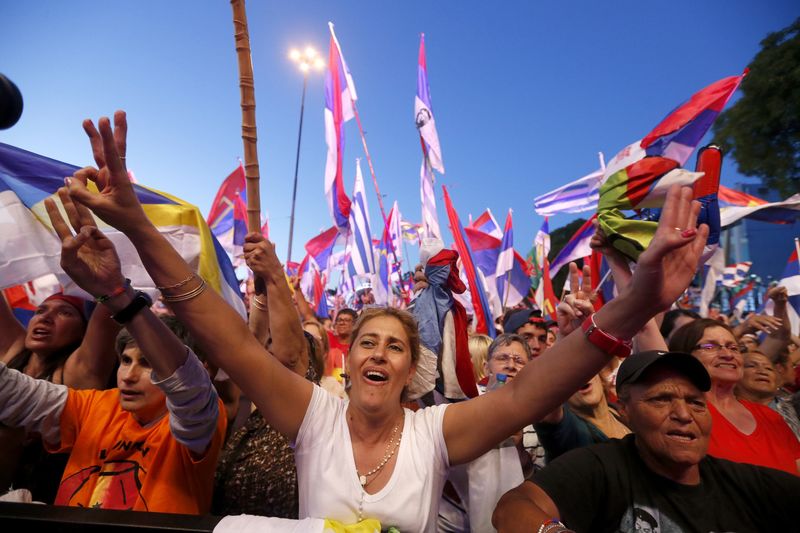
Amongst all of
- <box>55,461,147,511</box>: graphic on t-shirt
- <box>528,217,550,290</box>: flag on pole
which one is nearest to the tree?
<box>528,217,550,290</box>: flag on pole

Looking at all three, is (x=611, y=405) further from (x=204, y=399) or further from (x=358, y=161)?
(x=358, y=161)

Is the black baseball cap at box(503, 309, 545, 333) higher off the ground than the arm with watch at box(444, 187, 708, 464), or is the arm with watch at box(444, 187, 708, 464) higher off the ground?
the black baseball cap at box(503, 309, 545, 333)

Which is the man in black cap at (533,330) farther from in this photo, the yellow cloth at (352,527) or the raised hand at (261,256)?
the yellow cloth at (352,527)

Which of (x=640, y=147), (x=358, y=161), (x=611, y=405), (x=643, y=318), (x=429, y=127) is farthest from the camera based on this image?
(x=358, y=161)

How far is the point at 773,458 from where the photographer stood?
2.24 metres

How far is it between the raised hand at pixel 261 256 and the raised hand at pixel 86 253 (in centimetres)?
58

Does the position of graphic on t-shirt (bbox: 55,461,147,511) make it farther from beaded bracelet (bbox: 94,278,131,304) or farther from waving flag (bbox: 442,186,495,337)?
waving flag (bbox: 442,186,495,337)

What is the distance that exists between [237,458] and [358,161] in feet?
30.6

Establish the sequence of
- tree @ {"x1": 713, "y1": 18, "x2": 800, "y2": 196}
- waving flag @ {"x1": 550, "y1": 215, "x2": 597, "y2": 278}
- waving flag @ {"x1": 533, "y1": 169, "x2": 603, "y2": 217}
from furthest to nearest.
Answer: tree @ {"x1": 713, "y1": 18, "x2": 800, "y2": 196} < waving flag @ {"x1": 533, "y1": 169, "x2": 603, "y2": 217} < waving flag @ {"x1": 550, "y1": 215, "x2": 597, "y2": 278}

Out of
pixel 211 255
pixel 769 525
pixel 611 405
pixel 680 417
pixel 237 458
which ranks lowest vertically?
pixel 769 525

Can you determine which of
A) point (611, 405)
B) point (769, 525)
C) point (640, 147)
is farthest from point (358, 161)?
point (769, 525)

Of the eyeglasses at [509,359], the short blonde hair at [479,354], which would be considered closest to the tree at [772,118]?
the short blonde hair at [479,354]

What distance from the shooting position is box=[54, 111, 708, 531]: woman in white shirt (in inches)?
54.6

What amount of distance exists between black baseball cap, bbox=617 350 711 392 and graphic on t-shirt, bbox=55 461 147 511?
2010 millimetres
